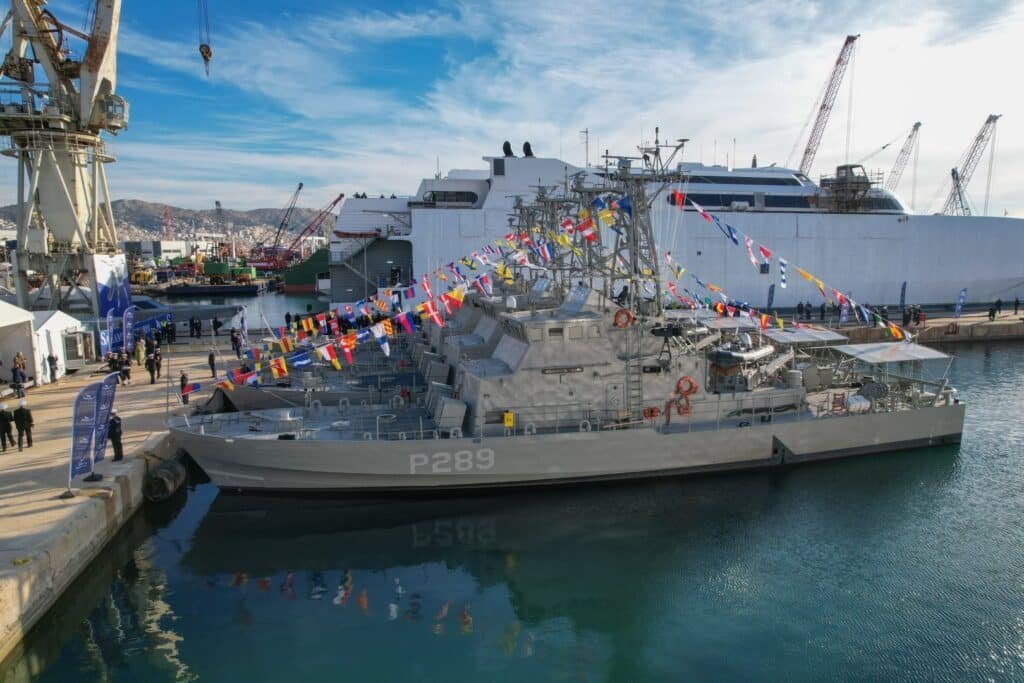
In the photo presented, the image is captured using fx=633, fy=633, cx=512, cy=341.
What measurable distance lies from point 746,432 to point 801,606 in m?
5.63

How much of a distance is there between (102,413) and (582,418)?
992 cm

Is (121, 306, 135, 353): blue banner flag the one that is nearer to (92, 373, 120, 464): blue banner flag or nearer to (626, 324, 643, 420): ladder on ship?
(92, 373, 120, 464): blue banner flag

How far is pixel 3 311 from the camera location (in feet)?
59.8

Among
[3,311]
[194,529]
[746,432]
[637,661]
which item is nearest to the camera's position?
[637,661]

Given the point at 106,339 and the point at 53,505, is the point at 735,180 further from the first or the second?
the point at 53,505

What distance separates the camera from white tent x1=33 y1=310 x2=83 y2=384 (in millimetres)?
19844

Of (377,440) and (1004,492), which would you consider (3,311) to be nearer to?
(377,440)

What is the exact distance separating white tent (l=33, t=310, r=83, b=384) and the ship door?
57.7 ft

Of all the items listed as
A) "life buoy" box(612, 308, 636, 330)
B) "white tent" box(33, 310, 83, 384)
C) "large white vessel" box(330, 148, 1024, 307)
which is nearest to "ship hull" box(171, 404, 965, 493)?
"life buoy" box(612, 308, 636, 330)

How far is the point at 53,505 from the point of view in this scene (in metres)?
11.2

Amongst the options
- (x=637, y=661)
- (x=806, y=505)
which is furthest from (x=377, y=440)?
(x=806, y=505)

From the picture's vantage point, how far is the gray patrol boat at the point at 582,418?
13.7 m

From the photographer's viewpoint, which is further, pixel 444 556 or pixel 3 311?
pixel 3 311

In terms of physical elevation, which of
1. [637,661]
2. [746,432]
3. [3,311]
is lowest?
[637,661]
